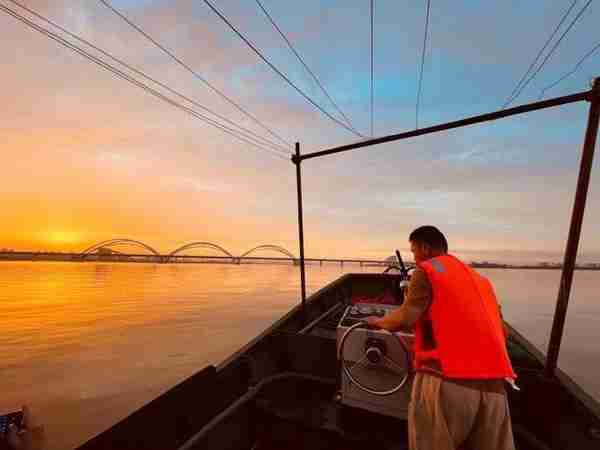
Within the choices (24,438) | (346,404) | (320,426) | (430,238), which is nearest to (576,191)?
(430,238)

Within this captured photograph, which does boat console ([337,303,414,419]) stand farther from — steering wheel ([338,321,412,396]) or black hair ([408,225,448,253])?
black hair ([408,225,448,253])

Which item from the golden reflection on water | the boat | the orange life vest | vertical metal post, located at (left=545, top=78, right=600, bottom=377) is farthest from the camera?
the golden reflection on water

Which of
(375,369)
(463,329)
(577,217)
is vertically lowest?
(375,369)

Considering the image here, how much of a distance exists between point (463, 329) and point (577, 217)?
2.39 meters

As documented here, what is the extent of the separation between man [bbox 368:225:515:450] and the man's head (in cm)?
29

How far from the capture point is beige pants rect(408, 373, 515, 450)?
5.41ft

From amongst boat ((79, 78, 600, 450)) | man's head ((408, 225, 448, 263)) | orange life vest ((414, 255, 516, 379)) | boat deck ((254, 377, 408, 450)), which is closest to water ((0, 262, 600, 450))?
Answer: boat ((79, 78, 600, 450))

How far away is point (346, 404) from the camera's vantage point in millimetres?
2852

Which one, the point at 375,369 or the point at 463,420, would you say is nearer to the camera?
the point at 463,420

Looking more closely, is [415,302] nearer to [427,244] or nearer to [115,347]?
[427,244]

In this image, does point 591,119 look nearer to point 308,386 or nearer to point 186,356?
point 308,386

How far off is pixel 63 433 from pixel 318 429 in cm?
384

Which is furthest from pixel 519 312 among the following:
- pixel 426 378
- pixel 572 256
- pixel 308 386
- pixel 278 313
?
pixel 426 378

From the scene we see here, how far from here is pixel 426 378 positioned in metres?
1.79
